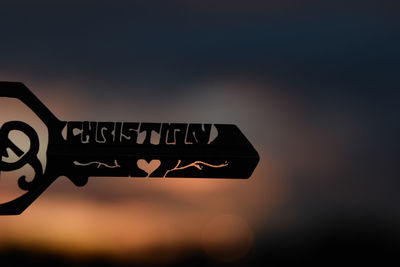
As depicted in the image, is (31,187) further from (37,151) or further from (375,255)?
(375,255)

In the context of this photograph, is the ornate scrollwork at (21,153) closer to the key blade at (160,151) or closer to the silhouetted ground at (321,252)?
the key blade at (160,151)

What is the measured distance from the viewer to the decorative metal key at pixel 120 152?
8766 mm

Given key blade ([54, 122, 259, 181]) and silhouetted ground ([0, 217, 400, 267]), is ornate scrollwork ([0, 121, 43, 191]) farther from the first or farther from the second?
silhouetted ground ([0, 217, 400, 267])

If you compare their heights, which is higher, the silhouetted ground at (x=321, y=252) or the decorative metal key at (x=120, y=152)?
the decorative metal key at (x=120, y=152)

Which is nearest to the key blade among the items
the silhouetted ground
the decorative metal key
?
the decorative metal key

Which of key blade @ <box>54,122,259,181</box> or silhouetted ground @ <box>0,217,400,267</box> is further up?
key blade @ <box>54,122,259,181</box>

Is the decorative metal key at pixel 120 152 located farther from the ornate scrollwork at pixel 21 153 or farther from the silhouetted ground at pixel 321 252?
the silhouetted ground at pixel 321 252

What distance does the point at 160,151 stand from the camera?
348 inches

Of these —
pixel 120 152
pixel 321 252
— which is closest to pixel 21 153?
pixel 120 152

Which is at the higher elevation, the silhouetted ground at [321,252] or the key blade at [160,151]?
the key blade at [160,151]

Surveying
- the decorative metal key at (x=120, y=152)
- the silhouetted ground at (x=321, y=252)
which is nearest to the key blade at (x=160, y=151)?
the decorative metal key at (x=120, y=152)

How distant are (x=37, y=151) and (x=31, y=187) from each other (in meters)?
0.45

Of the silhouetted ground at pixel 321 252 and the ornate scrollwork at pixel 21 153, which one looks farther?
the silhouetted ground at pixel 321 252

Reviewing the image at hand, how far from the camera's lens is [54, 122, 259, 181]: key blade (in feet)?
28.7
